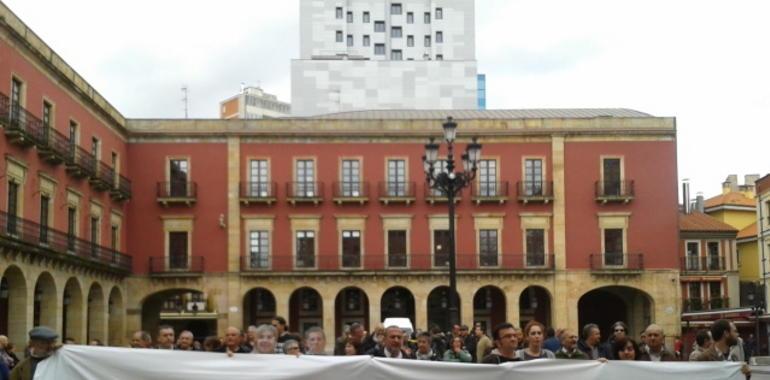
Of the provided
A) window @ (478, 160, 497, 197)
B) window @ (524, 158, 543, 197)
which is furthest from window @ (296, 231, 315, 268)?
window @ (524, 158, 543, 197)

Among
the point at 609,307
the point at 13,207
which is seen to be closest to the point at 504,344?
the point at 13,207

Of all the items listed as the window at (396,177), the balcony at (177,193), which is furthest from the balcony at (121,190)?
the window at (396,177)

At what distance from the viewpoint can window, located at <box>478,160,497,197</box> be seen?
144 feet

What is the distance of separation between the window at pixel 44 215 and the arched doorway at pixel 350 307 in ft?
48.1

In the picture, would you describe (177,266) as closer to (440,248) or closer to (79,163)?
(79,163)

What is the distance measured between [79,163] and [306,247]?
412 inches

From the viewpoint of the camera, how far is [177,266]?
4259 cm

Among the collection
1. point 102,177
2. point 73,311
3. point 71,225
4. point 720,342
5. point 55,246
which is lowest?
point 73,311

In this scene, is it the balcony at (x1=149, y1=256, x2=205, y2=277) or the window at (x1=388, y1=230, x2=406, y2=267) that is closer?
the balcony at (x1=149, y1=256, x2=205, y2=277)

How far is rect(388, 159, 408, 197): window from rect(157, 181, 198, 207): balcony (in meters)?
7.48

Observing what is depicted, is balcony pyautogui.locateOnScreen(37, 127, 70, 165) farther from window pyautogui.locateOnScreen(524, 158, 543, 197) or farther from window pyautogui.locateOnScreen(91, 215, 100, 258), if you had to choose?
window pyautogui.locateOnScreen(524, 158, 543, 197)

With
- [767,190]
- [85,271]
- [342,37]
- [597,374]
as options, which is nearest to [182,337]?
[597,374]

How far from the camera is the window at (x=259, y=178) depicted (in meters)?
43.2

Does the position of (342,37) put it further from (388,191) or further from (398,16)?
(388,191)
